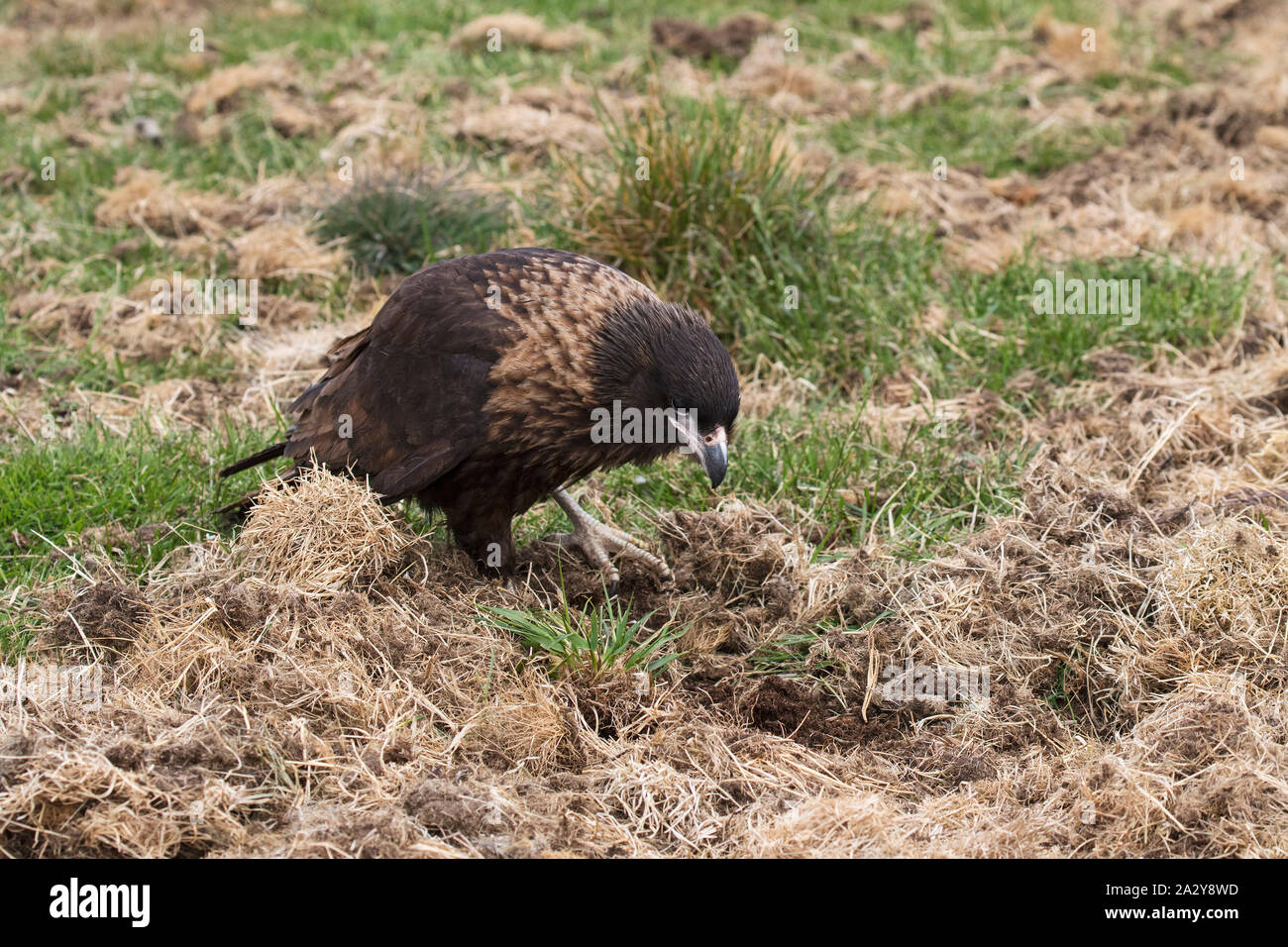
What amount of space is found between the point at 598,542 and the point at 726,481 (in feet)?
2.28

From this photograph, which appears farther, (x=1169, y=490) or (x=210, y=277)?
(x=210, y=277)

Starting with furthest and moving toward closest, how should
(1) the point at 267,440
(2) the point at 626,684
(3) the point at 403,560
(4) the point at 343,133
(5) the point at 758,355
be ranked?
(4) the point at 343,133 → (5) the point at 758,355 → (1) the point at 267,440 → (3) the point at 403,560 → (2) the point at 626,684

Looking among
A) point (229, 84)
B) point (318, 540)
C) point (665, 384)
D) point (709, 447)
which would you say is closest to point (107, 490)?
point (318, 540)

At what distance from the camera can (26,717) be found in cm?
348

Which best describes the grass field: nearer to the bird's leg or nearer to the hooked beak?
the bird's leg

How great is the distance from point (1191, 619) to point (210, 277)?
4986 millimetres

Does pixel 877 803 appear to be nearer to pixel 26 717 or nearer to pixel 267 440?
pixel 26 717

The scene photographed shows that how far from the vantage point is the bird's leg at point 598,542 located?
4.69 meters

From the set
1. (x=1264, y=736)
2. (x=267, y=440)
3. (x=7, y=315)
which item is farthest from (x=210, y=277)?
(x=1264, y=736)

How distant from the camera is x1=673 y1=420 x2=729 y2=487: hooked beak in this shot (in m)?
4.03

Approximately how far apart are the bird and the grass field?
223 millimetres

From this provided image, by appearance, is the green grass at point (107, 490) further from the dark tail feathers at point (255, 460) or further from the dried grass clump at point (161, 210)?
the dried grass clump at point (161, 210)

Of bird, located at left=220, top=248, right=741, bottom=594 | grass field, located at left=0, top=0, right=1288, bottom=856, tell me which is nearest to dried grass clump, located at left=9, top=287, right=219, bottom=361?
grass field, located at left=0, top=0, right=1288, bottom=856
